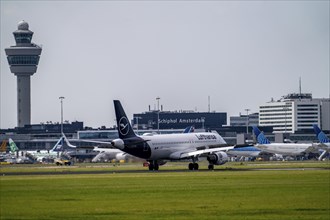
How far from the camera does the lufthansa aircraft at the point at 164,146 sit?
126500 millimetres

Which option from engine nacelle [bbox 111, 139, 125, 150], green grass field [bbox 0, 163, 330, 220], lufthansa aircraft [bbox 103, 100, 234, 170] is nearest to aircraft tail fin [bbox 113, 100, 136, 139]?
lufthansa aircraft [bbox 103, 100, 234, 170]

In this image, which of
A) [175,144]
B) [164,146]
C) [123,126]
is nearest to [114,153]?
[175,144]

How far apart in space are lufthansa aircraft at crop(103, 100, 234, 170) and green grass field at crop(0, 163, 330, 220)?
35.0 metres

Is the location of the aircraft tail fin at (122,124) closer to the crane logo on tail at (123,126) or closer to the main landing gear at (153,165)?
the crane logo on tail at (123,126)

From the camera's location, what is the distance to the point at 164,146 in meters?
131

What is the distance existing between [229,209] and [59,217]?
10365mm

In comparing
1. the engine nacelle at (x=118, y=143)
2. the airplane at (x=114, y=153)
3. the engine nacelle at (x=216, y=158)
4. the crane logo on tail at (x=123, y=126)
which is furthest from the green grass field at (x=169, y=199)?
the airplane at (x=114, y=153)

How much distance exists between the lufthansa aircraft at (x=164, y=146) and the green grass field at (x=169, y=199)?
35029 millimetres

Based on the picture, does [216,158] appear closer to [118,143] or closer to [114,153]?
[118,143]

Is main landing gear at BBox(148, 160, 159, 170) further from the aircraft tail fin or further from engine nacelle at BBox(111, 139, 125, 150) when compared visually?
engine nacelle at BBox(111, 139, 125, 150)

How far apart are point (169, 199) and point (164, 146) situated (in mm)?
64636

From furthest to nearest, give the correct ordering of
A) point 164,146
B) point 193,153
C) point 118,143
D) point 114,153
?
1. point 114,153
2. point 164,146
3. point 193,153
4. point 118,143

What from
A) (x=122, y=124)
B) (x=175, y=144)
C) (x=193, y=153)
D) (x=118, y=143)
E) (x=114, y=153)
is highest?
(x=122, y=124)

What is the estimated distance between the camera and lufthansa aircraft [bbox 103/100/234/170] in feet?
415
